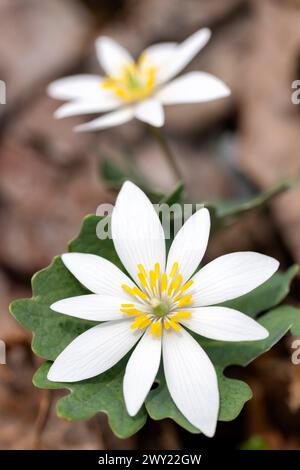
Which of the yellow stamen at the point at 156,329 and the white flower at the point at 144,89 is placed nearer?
the yellow stamen at the point at 156,329

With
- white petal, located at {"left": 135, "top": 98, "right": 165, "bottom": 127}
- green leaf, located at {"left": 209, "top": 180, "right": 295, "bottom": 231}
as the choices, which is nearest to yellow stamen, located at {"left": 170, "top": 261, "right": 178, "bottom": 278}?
green leaf, located at {"left": 209, "top": 180, "right": 295, "bottom": 231}

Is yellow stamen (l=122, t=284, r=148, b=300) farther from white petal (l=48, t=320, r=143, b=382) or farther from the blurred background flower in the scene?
the blurred background flower

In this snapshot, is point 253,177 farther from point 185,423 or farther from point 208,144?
point 185,423

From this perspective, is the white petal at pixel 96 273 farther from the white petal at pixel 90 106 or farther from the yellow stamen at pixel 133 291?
the white petal at pixel 90 106

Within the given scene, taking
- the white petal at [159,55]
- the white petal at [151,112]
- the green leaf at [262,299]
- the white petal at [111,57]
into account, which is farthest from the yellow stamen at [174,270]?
the white petal at [111,57]

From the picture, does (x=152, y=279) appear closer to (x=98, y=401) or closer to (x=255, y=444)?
(x=98, y=401)
